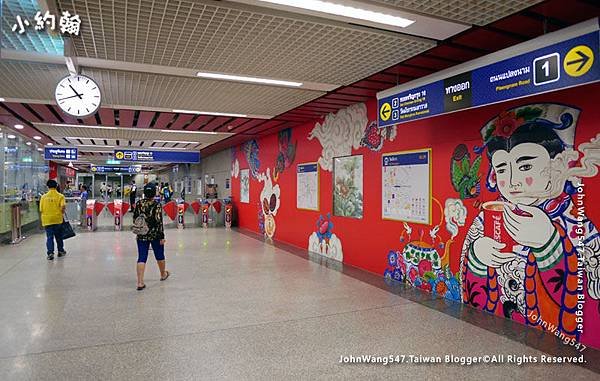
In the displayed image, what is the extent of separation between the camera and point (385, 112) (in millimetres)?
4465

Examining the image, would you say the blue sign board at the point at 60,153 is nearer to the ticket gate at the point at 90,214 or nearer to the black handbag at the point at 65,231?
the ticket gate at the point at 90,214

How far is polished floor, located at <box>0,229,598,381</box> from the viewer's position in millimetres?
2854

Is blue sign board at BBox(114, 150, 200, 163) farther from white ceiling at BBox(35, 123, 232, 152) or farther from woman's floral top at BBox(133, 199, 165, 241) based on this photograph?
woman's floral top at BBox(133, 199, 165, 241)

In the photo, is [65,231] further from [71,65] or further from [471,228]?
[471,228]

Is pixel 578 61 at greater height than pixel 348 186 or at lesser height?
greater

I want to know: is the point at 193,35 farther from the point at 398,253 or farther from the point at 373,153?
the point at 398,253

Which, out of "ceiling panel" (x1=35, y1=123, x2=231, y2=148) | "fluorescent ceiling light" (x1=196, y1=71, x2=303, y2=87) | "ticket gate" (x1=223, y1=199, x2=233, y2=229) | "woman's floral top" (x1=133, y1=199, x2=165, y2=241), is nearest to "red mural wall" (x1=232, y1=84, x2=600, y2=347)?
"fluorescent ceiling light" (x1=196, y1=71, x2=303, y2=87)

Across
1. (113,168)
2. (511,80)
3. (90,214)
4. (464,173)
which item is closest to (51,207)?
(90,214)

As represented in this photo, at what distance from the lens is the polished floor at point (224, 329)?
2.85 meters

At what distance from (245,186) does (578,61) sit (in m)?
9.89

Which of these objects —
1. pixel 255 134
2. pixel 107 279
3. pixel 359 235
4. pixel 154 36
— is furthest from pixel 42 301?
pixel 255 134

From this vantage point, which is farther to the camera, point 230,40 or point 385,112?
point 385,112

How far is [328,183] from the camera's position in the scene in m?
7.27

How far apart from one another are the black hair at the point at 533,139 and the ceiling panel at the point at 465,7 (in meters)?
1.18
